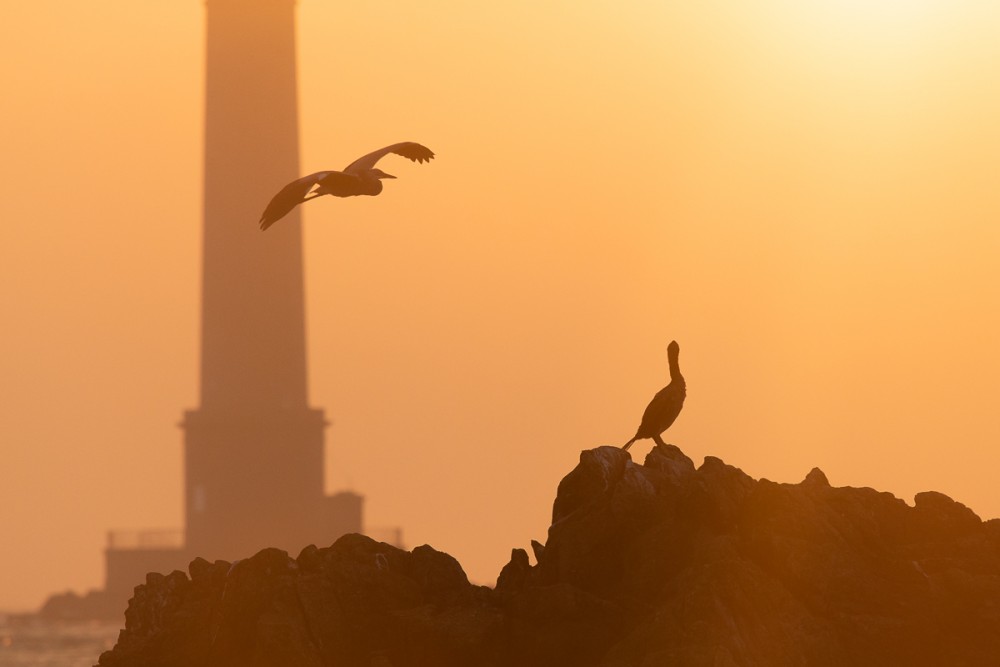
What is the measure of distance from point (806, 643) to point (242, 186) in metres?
99.8

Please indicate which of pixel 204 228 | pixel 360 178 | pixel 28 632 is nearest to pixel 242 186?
pixel 204 228

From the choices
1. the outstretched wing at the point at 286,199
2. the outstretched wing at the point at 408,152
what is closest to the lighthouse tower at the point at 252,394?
the outstretched wing at the point at 408,152

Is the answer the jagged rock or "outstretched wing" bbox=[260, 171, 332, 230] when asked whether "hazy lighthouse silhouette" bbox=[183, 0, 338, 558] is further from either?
the jagged rock

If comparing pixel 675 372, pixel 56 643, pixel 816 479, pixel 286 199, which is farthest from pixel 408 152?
pixel 56 643

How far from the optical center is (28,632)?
15000cm

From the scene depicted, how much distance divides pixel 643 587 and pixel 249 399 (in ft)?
312

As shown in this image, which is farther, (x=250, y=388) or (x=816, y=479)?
(x=250, y=388)

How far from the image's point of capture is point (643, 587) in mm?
36531

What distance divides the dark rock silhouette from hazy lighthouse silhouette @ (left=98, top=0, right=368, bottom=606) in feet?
295

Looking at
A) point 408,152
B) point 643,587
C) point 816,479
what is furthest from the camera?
point 408,152

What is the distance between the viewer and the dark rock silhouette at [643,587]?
117 feet

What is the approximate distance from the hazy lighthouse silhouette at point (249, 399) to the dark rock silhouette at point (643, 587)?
295 ft

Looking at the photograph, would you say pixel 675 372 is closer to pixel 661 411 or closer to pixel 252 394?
pixel 661 411

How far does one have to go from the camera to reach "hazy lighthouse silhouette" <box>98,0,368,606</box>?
129625mm
